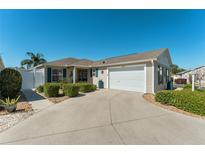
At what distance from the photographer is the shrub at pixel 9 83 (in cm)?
766

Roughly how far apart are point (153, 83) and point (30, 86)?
15016 mm

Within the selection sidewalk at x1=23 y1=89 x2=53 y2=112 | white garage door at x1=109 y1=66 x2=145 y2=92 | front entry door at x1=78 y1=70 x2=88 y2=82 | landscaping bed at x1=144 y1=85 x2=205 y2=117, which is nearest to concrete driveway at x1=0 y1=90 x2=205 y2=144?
landscaping bed at x1=144 y1=85 x2=205 y2=117

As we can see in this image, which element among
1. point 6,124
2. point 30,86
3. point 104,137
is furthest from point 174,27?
point 30,86

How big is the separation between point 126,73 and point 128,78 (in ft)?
1.93

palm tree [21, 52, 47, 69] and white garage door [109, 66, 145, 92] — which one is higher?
palm tree [21, 52, 47, 69]

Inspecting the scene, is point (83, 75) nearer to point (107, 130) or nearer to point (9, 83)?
point (9, 83)

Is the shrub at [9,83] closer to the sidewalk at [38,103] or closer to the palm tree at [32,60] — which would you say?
the sidewalk at [38,103]

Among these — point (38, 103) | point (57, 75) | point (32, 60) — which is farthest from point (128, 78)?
point (32, 60)

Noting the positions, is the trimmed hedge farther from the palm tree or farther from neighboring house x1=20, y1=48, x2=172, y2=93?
the palm tree

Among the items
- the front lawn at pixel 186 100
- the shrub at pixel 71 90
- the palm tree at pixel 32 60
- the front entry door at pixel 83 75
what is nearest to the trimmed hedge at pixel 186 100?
the front lawn at pixel 186 100

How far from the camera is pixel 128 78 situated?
1178cm

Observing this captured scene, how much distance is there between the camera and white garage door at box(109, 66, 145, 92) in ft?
35.2

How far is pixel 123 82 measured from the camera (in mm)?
12273
